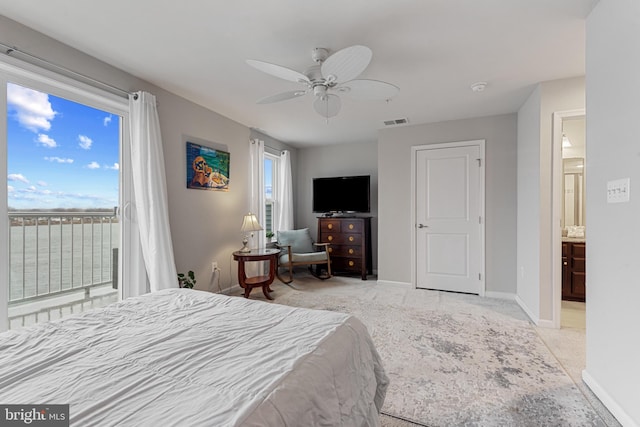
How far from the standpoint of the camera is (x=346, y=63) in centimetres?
176

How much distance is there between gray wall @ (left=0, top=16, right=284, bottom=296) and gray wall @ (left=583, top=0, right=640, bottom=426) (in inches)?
140

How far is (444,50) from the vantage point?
7.43 ft

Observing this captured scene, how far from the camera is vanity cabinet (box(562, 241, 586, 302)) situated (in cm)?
350

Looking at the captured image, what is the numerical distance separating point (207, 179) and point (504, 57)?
3248 mm

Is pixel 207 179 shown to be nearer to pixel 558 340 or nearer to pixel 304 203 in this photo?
pixel 304 203

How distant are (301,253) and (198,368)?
3.92 m

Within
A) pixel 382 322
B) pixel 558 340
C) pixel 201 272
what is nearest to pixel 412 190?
pixel 382 322

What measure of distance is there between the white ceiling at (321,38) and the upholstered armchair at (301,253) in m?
2.38

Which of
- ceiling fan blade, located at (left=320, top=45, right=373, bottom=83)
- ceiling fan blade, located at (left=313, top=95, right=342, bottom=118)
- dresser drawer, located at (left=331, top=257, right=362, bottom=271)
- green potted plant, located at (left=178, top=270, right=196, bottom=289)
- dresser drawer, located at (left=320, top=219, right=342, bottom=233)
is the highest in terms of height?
ceiling fan blade, located at (left=320, top=45, right=373, bottom=83)

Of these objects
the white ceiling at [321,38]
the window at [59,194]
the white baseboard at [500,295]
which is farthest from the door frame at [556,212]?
the window at [59,194]

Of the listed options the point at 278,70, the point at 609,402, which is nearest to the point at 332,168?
the point at 278,70

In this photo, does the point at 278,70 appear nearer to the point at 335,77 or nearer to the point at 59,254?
the point at 335,77

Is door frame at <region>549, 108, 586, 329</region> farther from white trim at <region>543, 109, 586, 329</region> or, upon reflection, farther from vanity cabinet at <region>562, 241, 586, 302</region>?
vanity cabinet at <region>562, 241, 586, 302</region>

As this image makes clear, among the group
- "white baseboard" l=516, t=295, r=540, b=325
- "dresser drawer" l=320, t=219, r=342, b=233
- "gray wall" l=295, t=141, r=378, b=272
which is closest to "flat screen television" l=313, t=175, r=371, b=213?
"dresser drawer" l=320, t=219, r=342, b=233
